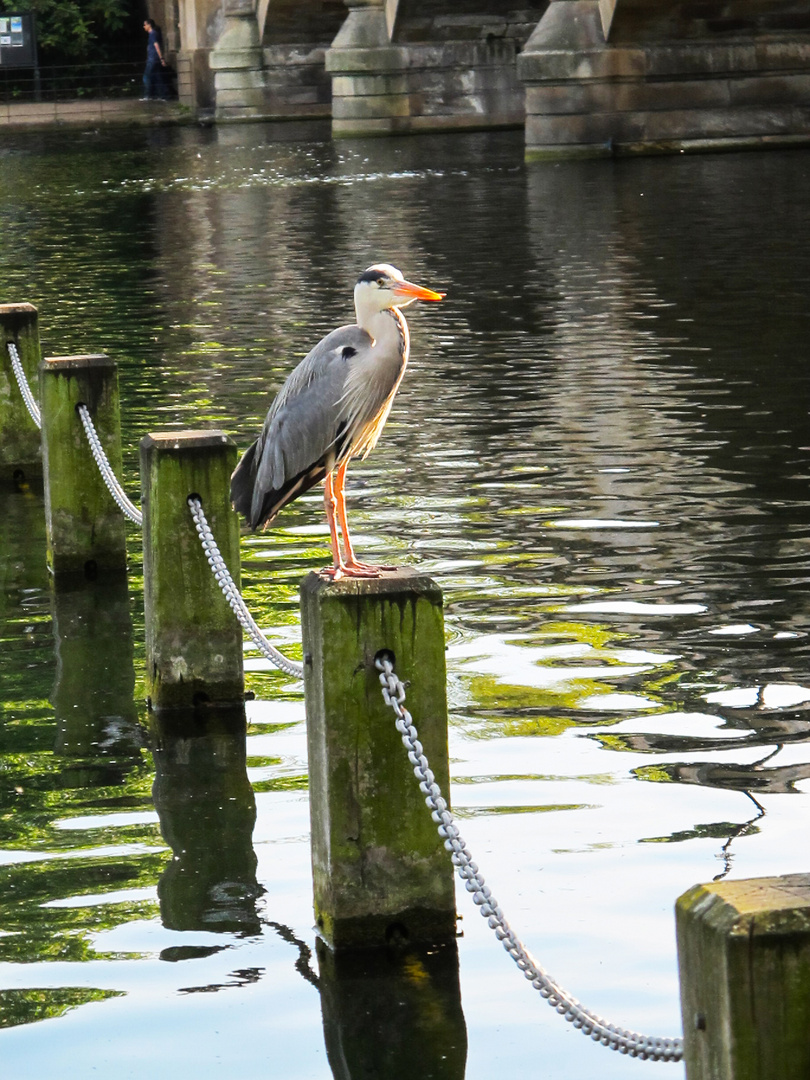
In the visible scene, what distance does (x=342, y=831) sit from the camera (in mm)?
4746

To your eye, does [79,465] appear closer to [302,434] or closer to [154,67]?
[302,434]

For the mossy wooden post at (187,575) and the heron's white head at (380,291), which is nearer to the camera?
the heron's white head at (380,291)

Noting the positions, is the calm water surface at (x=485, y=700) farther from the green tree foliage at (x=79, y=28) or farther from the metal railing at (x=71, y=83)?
the green tree foliage at (x=79, y=28)

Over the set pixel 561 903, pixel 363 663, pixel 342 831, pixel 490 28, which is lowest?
pixel 561 903

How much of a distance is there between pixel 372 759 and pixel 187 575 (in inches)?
79.4

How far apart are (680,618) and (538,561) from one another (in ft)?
3.80

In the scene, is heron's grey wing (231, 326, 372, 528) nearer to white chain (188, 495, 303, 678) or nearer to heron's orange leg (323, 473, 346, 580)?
heron's orange leg (323, 473, 346, 580)

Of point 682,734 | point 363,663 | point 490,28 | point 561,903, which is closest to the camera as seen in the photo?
point 363,663

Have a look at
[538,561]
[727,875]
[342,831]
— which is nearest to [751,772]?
[727,875]

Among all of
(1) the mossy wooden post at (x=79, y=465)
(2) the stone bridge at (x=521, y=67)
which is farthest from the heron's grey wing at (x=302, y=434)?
(2) the stone bridge at (x=521, y=67)

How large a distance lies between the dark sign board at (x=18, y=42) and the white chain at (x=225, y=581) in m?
52.5

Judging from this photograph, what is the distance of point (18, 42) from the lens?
5706cm

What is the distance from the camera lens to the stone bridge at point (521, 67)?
108 ft

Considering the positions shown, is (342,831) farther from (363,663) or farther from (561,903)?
(561,903)
